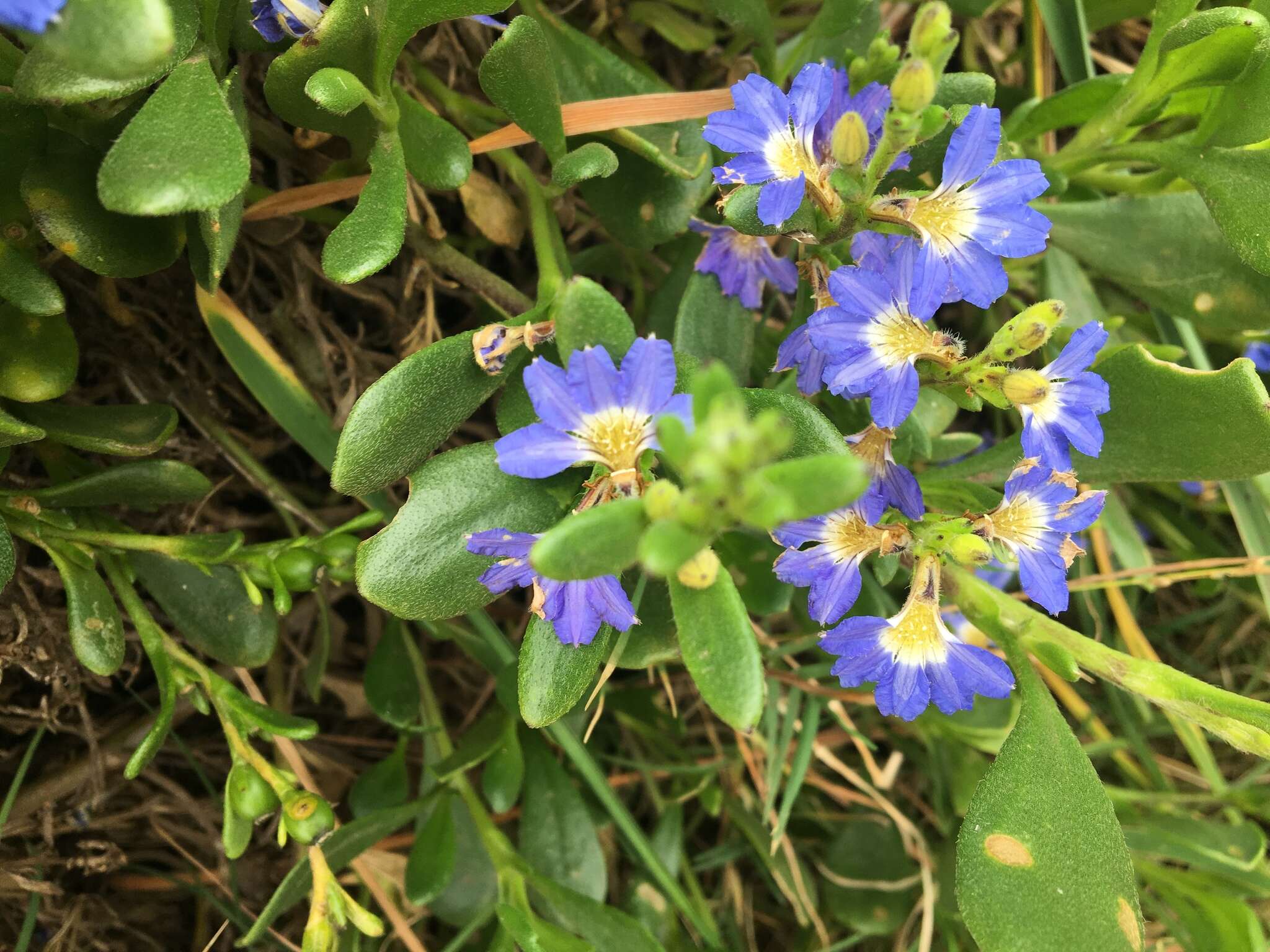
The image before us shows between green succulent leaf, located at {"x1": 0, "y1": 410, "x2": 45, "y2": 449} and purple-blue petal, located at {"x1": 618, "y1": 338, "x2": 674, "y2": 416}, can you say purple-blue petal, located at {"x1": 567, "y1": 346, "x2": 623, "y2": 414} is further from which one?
green succulent leaf, located at {"x1": 0, "y1": 410, "x2": 45, "y2": 449}

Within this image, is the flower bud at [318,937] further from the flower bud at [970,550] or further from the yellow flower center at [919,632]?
the flower bud at [970,550]

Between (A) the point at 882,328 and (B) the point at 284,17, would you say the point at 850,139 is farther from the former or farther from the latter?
(B) the point at 284,17

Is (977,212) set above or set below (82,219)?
→ below

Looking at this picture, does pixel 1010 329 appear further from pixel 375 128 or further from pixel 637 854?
pixel 637 854

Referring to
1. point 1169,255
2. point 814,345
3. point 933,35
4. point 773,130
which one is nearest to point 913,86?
point 933,35

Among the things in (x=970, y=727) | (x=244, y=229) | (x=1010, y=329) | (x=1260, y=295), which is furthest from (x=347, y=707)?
(x=1260, y=295)
